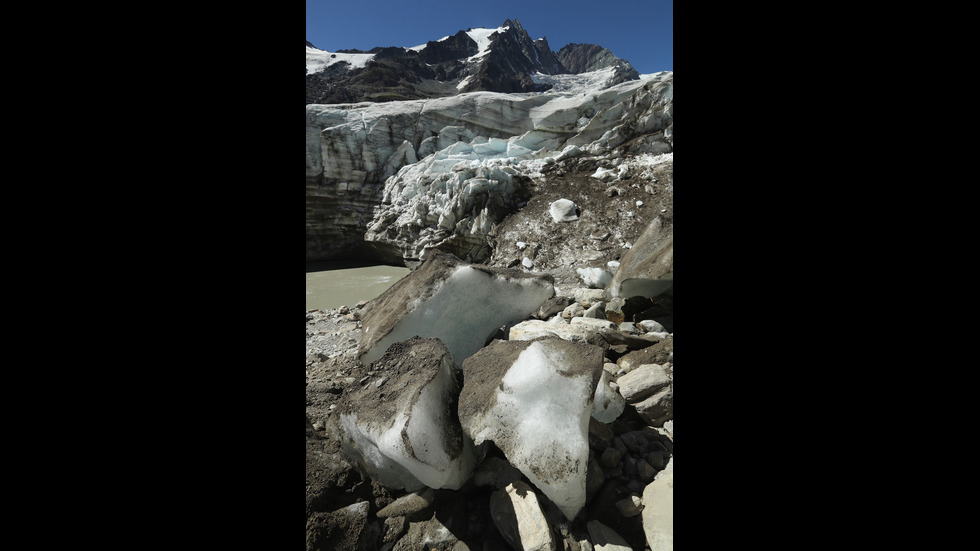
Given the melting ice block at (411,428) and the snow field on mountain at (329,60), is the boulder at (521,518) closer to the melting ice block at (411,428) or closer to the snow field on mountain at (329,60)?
the melting ice block at (411,428)

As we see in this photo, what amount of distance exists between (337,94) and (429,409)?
79.5 ft

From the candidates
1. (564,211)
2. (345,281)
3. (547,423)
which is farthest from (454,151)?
(547,423)

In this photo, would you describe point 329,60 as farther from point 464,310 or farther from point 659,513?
point 659,513

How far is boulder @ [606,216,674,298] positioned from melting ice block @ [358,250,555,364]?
76 centimetres

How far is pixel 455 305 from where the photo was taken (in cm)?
223

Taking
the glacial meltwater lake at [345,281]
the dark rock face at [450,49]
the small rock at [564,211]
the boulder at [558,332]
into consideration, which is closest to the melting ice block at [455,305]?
the boulder at [558,332]

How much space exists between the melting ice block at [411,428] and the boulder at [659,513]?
1.84ft

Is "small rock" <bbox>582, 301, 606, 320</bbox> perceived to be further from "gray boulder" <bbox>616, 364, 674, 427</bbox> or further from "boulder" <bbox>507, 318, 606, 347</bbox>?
"gray boulder" <bbox>616, 364, 674, 427</bbox>

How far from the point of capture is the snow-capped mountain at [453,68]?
25000 mm

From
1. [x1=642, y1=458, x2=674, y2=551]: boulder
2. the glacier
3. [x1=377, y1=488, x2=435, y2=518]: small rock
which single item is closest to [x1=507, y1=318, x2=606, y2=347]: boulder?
[x1=642, y1=458, x2=674, y2=551]: boulder

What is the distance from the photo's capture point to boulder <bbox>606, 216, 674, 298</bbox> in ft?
8.56

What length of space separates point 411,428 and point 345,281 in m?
8.21
